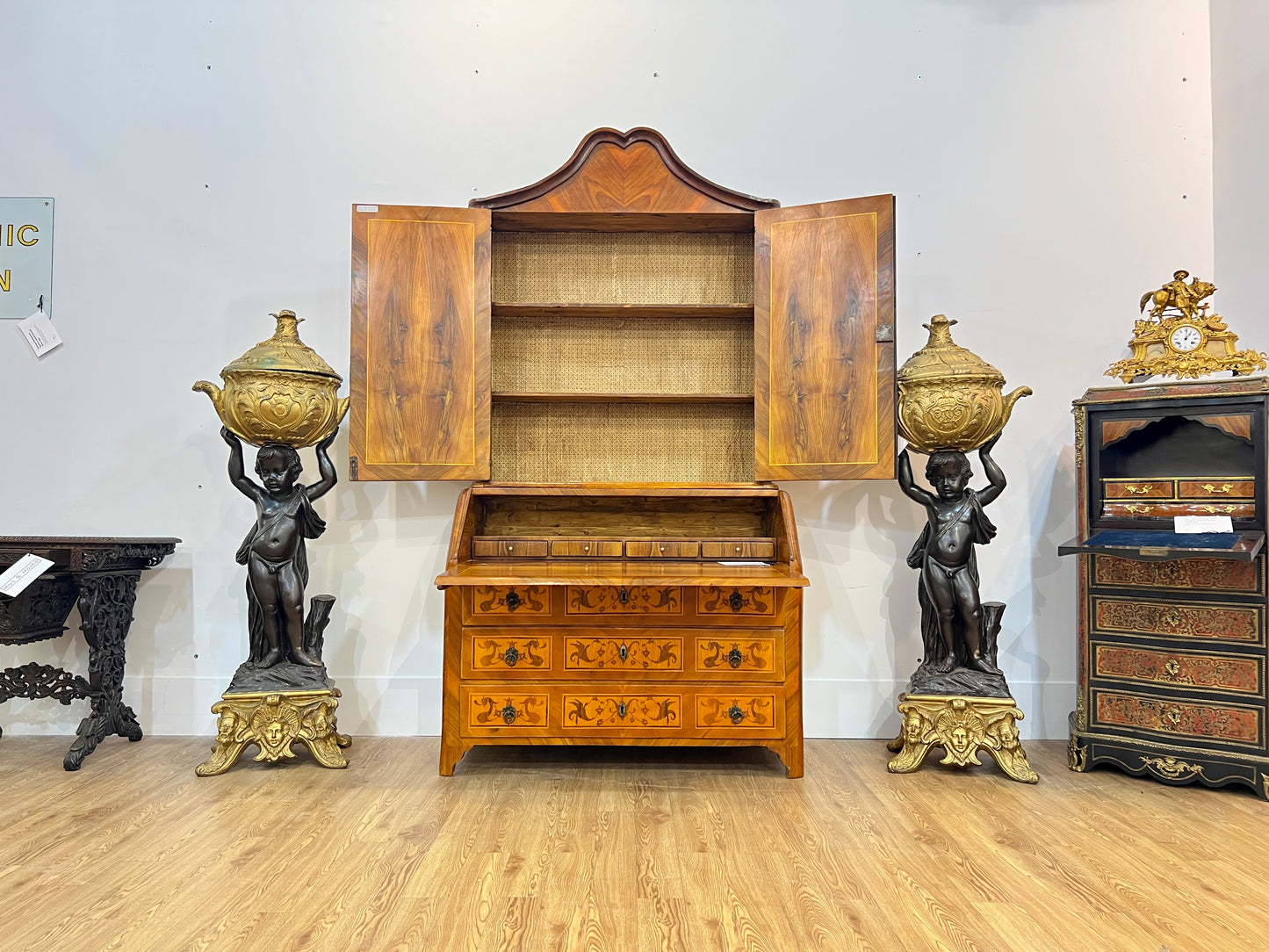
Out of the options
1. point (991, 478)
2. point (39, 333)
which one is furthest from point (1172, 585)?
point (39, 333)

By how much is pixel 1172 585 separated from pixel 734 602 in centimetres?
151

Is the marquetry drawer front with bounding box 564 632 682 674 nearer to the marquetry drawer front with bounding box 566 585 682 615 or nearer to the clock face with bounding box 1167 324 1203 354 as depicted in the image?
the marquetry drawer front with bounding box 566 585 682 615

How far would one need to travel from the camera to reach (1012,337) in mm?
3221

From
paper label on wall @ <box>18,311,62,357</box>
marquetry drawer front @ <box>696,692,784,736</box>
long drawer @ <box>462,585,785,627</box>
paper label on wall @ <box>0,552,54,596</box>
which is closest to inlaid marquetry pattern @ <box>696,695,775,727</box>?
marquetry drawer front @ <box>696,692,784,736</box>

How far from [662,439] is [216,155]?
7.46ft

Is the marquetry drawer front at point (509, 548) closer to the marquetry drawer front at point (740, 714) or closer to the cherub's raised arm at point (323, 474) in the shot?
the cherub's raised arm at point (323, 474)

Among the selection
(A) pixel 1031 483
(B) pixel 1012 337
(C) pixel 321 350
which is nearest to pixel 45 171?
(C) pixel 321 350

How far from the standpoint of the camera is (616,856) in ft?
6.61

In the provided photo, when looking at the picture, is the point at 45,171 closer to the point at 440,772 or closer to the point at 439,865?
the point at 440,772

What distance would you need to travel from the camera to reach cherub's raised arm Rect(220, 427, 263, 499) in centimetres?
276

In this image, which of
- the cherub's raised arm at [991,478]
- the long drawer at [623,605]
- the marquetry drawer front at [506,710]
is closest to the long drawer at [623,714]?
the marquetry drawer front at [506,710]

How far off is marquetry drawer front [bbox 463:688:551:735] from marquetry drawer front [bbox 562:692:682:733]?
89mm

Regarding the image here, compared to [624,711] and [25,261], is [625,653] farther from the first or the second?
[25,261]

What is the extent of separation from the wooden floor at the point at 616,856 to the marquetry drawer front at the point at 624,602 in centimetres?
57
